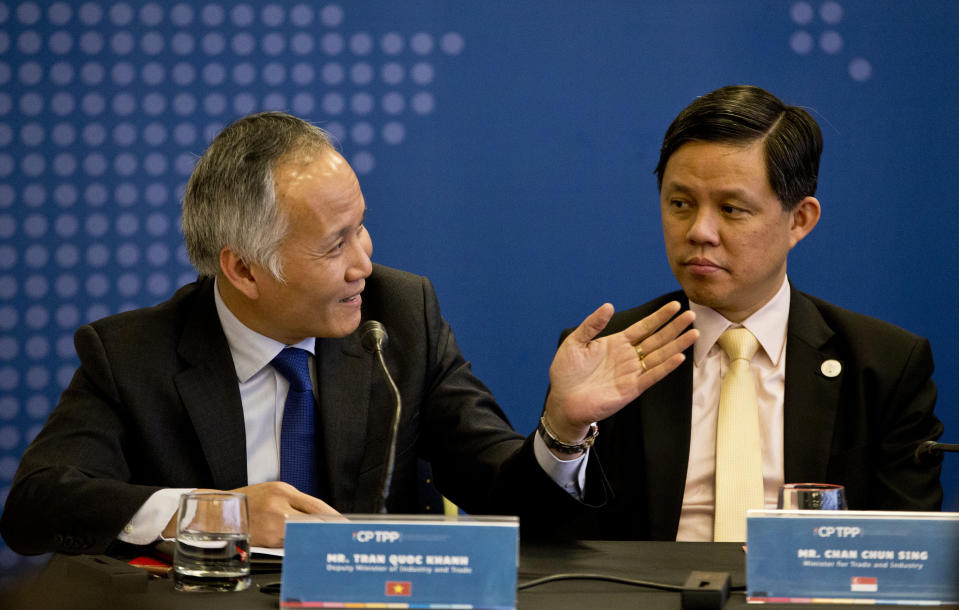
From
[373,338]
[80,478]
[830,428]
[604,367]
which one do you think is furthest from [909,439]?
[80,478]

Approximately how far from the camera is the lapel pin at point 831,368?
76.3 inches

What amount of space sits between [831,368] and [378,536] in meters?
1.17

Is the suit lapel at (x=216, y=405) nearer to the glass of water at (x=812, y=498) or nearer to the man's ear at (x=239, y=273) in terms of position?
the man's ear at (x=239, y=273)

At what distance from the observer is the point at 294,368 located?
1915 mm

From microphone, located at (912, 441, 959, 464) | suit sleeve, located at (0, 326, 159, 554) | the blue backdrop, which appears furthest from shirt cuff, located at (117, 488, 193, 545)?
the blue backdrop

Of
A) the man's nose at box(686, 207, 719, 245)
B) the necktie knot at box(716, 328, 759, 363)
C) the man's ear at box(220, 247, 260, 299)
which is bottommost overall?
the necktie knot at box(716, 328, 759, 363)

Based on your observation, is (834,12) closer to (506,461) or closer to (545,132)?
(545,132)

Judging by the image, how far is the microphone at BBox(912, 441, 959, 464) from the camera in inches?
60.2

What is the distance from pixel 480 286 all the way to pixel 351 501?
1.15 meters

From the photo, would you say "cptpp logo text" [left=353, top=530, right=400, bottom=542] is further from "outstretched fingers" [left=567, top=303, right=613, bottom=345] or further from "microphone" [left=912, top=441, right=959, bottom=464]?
"microphone" [left=912, top=441, right=959, bottom=464]

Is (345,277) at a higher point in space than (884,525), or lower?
higher

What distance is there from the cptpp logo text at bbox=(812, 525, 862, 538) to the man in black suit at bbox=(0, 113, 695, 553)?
657mm

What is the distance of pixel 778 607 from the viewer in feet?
3.59

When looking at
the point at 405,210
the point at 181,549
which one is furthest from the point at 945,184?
the point at 181,549
